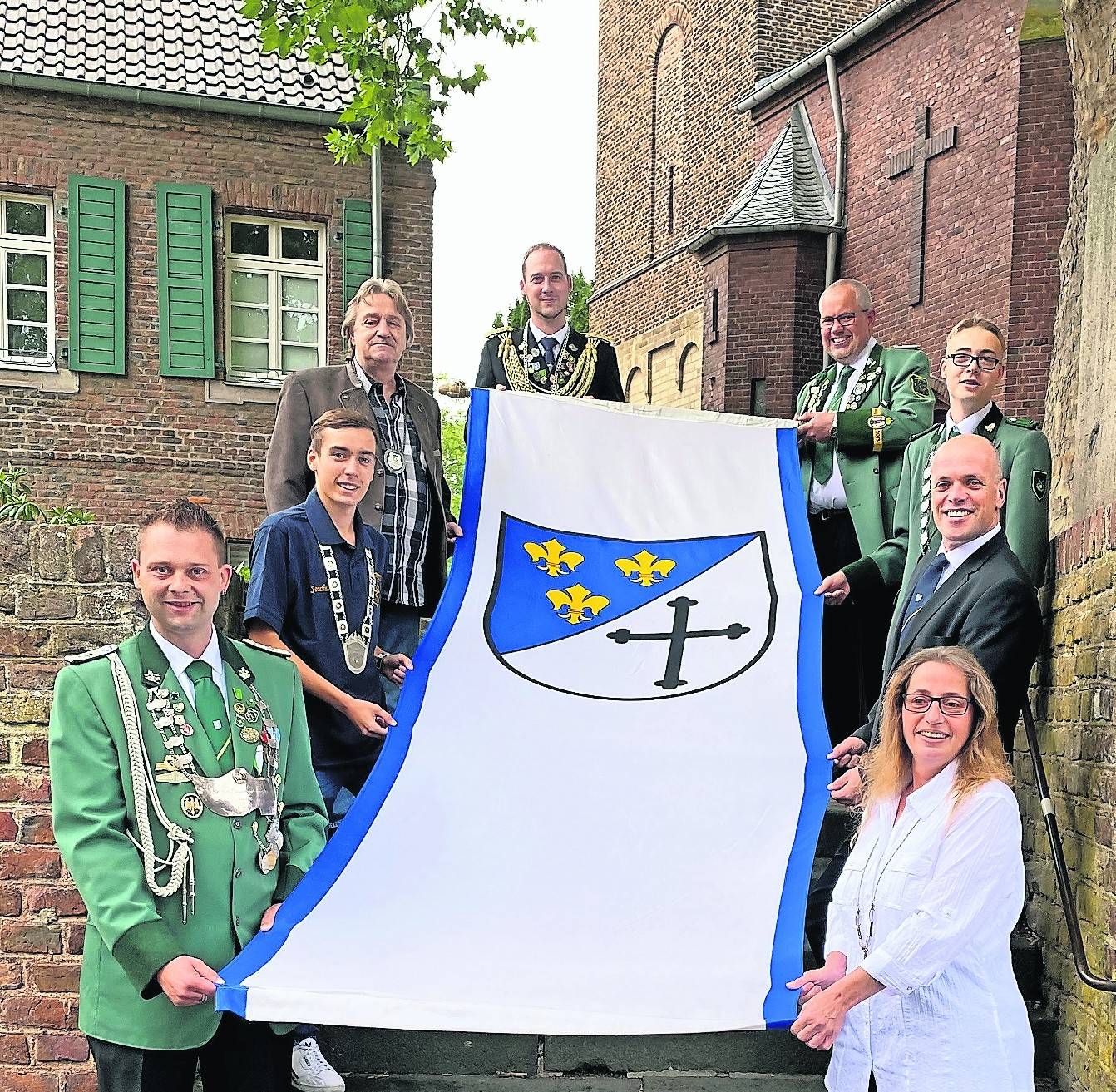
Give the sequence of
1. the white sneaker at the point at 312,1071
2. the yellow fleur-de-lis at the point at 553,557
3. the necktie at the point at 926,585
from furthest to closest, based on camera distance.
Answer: the yellow fleur-de-lis at the point at 553,557
the necktie at the point at 926,585
the white sneaker at the point at 312,1071

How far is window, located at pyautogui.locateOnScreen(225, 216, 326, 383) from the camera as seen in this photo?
13.7 m

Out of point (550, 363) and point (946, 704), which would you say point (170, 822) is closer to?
point (946, 704)

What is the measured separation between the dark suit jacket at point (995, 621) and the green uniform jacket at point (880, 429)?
143 cm

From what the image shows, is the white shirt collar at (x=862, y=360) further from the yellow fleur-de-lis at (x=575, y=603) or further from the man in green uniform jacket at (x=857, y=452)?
the yellow fleur-de-lis at (x=575, y=603)

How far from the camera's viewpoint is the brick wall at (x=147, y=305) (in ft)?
43.0

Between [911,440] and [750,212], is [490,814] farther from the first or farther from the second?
[750,212]

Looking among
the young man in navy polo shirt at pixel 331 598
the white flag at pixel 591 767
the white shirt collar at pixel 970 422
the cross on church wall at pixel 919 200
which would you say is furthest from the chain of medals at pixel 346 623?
the cross on church wall at pixel 919 200

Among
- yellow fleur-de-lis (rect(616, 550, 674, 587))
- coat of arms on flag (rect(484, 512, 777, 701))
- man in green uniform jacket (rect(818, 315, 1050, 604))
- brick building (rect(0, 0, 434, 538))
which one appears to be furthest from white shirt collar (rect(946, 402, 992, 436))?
brick building (rect(0, 0, 434, 538))

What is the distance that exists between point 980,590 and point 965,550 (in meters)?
0.14

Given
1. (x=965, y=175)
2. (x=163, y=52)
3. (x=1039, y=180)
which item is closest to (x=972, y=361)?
(x=163, y=52)

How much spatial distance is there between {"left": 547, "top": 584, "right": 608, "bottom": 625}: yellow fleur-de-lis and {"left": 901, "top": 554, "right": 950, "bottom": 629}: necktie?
1483mm

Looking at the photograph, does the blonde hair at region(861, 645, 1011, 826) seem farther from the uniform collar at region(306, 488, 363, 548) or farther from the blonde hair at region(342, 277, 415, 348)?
the blonde hair at region(342, 277, 415, 348)

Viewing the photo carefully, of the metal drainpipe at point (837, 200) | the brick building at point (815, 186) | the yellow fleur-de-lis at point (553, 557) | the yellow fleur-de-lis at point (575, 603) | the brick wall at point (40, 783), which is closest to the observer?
the brick wall at point (40, 783)

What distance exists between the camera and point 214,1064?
2947 millimetres
